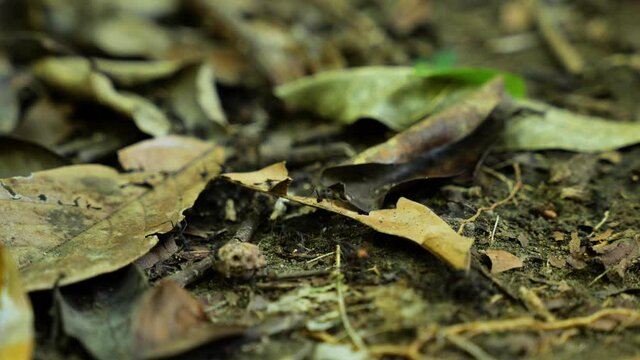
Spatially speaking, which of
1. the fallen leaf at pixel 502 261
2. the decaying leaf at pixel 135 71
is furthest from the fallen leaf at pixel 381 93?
the fallen leaf at pixel 502 261

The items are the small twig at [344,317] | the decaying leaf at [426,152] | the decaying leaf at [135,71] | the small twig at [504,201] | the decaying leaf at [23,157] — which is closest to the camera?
the small twig at [344,317]

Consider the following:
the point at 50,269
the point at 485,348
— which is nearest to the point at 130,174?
the point at 50,269

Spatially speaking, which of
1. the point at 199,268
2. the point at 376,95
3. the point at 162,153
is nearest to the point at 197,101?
the point at 162,153

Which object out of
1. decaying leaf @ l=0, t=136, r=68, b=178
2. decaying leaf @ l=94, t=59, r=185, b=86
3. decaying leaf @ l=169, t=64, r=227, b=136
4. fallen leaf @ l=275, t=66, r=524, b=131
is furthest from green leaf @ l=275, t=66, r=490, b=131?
decaying leaf @ l=0, t=136, r=68, b=178

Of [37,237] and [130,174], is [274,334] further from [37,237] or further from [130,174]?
[130,174]

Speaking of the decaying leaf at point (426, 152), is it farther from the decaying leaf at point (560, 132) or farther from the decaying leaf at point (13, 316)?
the decaying leaf at point (13, 316)

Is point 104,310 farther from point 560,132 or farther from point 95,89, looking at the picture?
point 560,132
